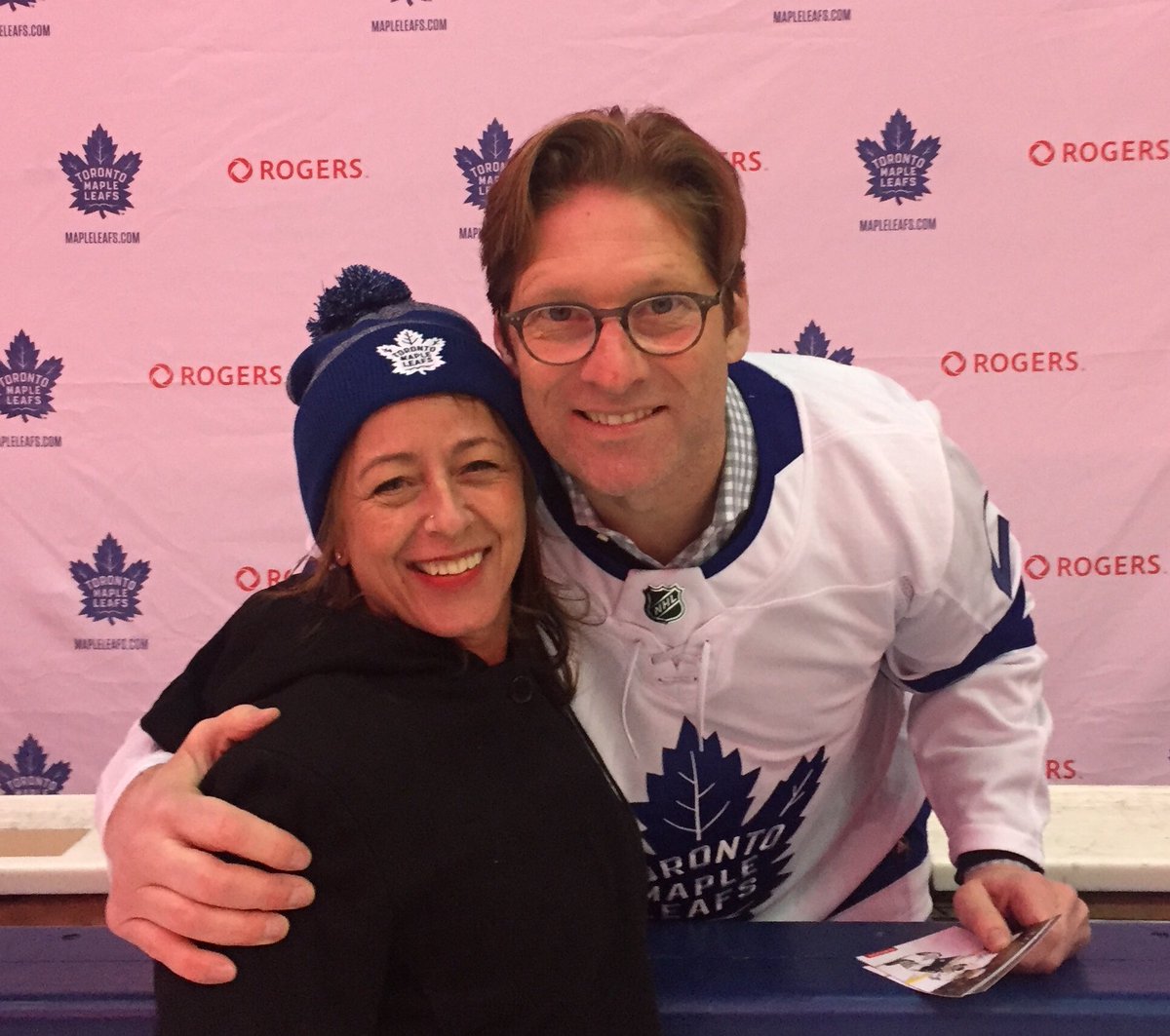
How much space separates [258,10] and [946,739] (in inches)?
94.5

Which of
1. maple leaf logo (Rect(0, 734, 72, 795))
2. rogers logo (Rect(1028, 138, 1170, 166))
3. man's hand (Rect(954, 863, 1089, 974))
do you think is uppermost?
rogers logo (Rect(1028, 138, 1170, 166))

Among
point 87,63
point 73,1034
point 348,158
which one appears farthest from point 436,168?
point 73,1034

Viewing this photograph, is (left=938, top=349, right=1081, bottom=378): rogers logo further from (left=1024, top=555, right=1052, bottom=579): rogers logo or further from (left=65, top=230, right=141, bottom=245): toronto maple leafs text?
(left=65, top=230, right=141, bottom=245): toronto maple leafs text

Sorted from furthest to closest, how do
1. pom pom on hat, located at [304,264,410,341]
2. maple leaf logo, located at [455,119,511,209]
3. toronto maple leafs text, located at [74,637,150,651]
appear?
1. toronto maple leafs text, located at [74,637,150,651]
2. maple leaf logo, located at [455,119,511,209]
3. pom pom on hat, located at [304,264,410,341]

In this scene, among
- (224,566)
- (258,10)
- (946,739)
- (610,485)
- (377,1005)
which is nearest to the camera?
(377,1005)

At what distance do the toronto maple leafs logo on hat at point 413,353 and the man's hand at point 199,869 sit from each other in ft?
1.15

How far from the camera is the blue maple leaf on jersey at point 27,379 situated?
287 centimetres

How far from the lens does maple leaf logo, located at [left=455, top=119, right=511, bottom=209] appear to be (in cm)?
272

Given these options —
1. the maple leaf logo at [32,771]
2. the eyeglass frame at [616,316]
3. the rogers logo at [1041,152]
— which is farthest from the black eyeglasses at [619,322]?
the maple leaf logo at [32,771]

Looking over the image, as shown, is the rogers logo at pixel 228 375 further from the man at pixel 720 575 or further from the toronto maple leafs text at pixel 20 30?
the man at pixel 720 575

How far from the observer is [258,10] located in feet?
8.80

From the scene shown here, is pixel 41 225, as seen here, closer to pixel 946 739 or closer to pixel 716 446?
pixel 716 446

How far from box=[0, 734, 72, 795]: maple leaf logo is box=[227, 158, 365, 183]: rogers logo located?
1709mm

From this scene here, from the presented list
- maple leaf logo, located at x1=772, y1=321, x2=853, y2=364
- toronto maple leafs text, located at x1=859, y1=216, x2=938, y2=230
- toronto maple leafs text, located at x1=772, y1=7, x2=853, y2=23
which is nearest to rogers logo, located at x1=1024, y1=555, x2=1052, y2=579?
maple leaf logo, located at x1=772, y1=321, x2=853, y2=364
